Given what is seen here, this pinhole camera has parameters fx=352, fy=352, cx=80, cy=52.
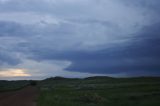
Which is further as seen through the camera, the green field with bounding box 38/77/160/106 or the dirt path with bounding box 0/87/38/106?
the dirt path with bounding box 0/87/38/106

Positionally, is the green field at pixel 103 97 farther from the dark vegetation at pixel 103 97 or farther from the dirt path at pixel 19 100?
the dirt path at pixel 19 100

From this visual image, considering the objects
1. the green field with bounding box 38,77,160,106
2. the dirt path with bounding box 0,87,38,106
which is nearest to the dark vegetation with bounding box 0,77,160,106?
the green field with bounding box 38,77,160,106

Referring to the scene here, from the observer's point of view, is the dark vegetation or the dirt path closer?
the dark vegetation

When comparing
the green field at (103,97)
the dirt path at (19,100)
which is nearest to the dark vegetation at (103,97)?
the green field at (103,97)

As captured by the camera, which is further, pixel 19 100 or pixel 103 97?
pixel 103 97

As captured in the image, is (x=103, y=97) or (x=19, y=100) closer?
(x=19, y=100)

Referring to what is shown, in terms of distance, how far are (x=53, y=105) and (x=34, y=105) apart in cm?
215

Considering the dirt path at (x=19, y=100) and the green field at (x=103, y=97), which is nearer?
the green field at (x=103, y=97)

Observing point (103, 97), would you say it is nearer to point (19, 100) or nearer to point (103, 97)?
point (103, 97)

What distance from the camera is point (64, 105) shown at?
130 ft

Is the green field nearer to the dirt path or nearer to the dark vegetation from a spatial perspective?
the dark vegetation

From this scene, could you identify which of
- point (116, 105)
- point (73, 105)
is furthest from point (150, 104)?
point (73, 105)

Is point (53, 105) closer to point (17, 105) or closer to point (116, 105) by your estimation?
point (17, 105)

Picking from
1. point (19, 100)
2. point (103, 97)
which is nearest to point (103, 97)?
point (103, 97)
